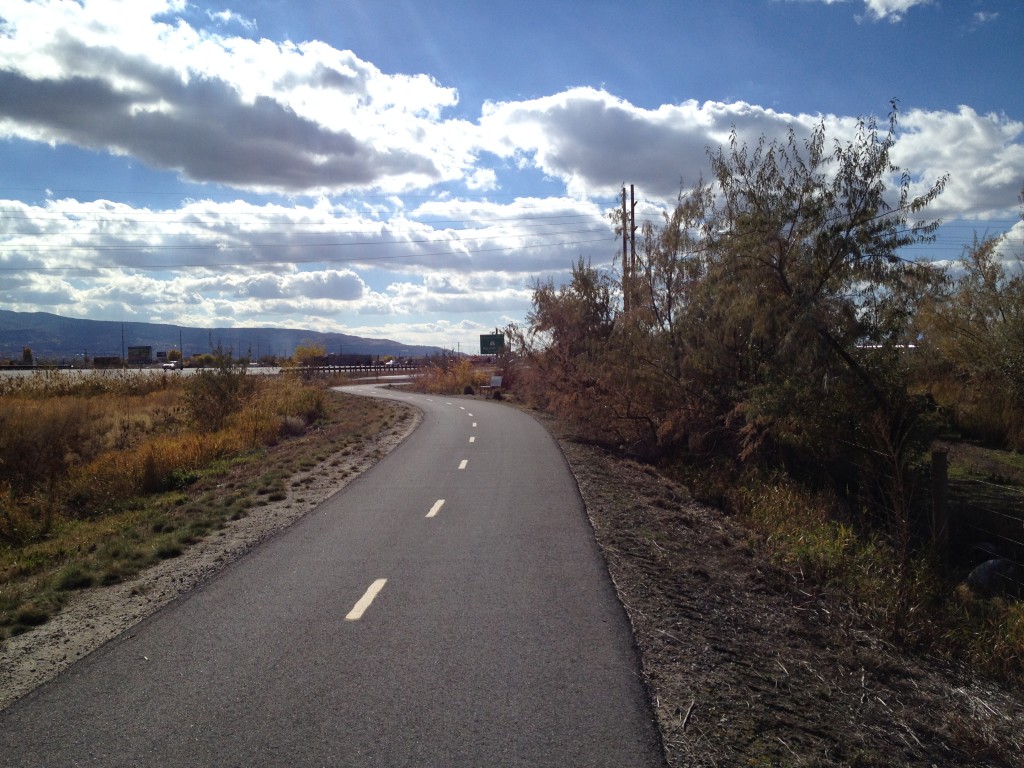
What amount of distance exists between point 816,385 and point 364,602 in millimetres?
11730

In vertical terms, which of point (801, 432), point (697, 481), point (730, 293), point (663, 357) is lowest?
point (697, 481)

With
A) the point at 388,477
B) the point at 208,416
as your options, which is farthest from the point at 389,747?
the point at 208,416


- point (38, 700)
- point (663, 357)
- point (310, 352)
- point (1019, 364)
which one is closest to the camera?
point (38, 700)

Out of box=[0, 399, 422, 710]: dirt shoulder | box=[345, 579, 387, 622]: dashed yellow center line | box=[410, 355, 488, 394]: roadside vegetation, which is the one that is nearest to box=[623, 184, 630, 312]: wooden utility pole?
box=[0, 399, 422, 710]: dirt shoulder

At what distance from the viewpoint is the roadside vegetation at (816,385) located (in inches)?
380

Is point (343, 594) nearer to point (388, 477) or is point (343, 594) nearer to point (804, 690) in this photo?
point (804, 690)

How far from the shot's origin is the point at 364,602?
300 inches

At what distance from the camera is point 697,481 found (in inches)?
762

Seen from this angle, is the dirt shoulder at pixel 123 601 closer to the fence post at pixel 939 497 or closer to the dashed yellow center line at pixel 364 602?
the dashed yellow center line at pixel 364 602

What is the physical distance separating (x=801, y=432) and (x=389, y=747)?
1430cm

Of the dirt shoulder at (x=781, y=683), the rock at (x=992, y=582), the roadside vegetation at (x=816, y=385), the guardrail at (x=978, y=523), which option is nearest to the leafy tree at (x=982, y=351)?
the roadside vegetation at (x=816, y=385)

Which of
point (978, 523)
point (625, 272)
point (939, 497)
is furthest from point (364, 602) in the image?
point (625, 272)

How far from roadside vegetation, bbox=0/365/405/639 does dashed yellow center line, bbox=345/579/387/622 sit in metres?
3.01

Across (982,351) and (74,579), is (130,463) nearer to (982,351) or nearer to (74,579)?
(74,579)
